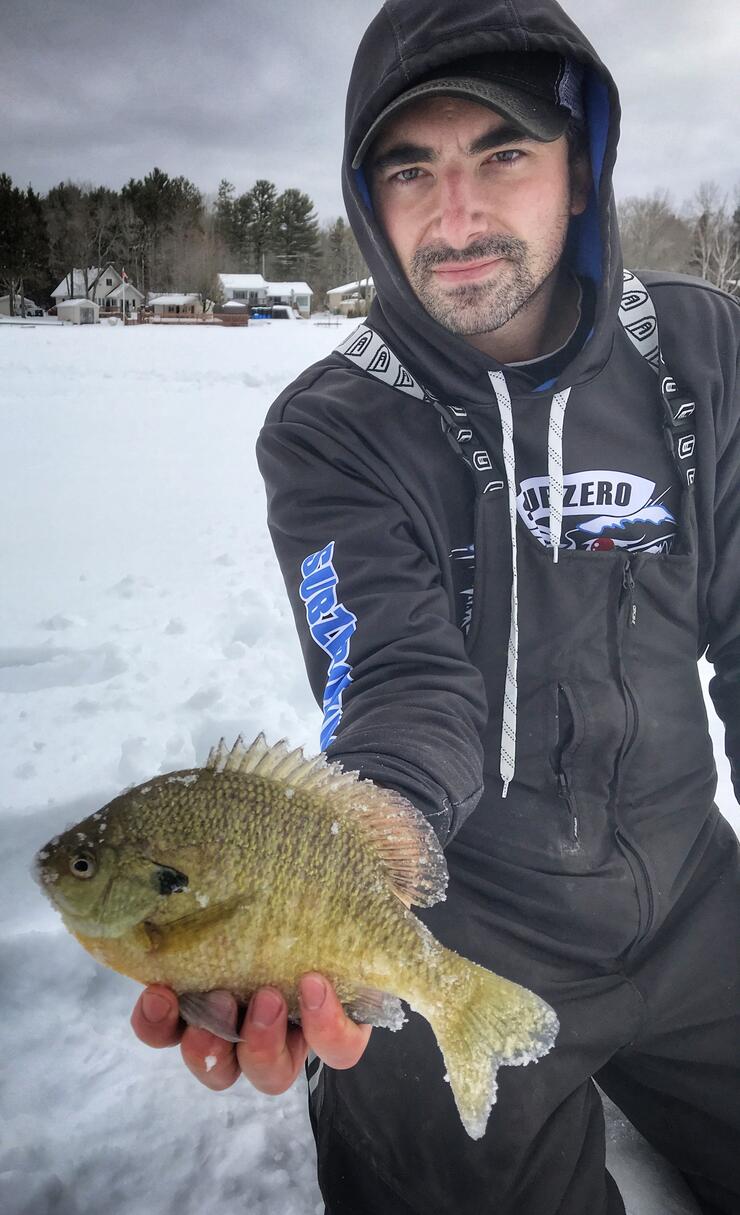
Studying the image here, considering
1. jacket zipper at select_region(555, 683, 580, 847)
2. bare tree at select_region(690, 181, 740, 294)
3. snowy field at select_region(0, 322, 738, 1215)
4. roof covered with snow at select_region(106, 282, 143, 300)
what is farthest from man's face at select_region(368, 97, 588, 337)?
roof covered with snow at select_region(106, 282, 143, 300)

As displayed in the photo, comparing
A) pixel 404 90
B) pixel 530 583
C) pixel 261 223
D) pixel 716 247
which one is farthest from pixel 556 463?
pixel 261 223

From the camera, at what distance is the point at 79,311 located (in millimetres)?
49906

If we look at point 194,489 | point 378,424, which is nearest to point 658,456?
point 378,424

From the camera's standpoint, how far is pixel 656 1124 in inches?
82.7

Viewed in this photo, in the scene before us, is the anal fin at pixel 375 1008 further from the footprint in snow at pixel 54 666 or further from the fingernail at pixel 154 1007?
the footprint in snow at pixel 54 666

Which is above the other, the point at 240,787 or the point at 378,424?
the point at 378,424

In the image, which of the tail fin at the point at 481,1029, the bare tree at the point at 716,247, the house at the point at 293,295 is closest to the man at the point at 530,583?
the tail fin at the point at 481,1029

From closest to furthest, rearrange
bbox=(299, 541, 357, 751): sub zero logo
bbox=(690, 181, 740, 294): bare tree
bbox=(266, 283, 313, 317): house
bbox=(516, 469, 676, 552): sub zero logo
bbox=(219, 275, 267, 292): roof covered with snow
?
bbox=(299, 541, 357, 751): sub zero logo → bbox=(516, 469, 676, 552): sub zero logo → bbox=(690, 181, 740, 294): bare tree → bbox=(219, 275, 267, 292): roof covered with snow → bbox=(266, 283, 313, 317): house

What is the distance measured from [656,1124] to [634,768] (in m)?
0.97

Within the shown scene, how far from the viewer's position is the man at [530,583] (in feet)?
6.07

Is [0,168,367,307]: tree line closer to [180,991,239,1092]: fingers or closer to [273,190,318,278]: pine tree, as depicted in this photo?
[273,190,318,278]: pine tree

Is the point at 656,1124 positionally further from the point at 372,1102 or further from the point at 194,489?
the point at 194,489

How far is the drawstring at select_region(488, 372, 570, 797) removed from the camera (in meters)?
2.09

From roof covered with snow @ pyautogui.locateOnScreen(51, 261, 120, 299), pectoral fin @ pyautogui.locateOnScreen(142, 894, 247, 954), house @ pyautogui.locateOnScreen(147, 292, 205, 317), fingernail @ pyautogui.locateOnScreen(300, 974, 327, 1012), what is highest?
roof covered with snow @ pyautogui.locateOnScreen(51, 261, 120, 299)
